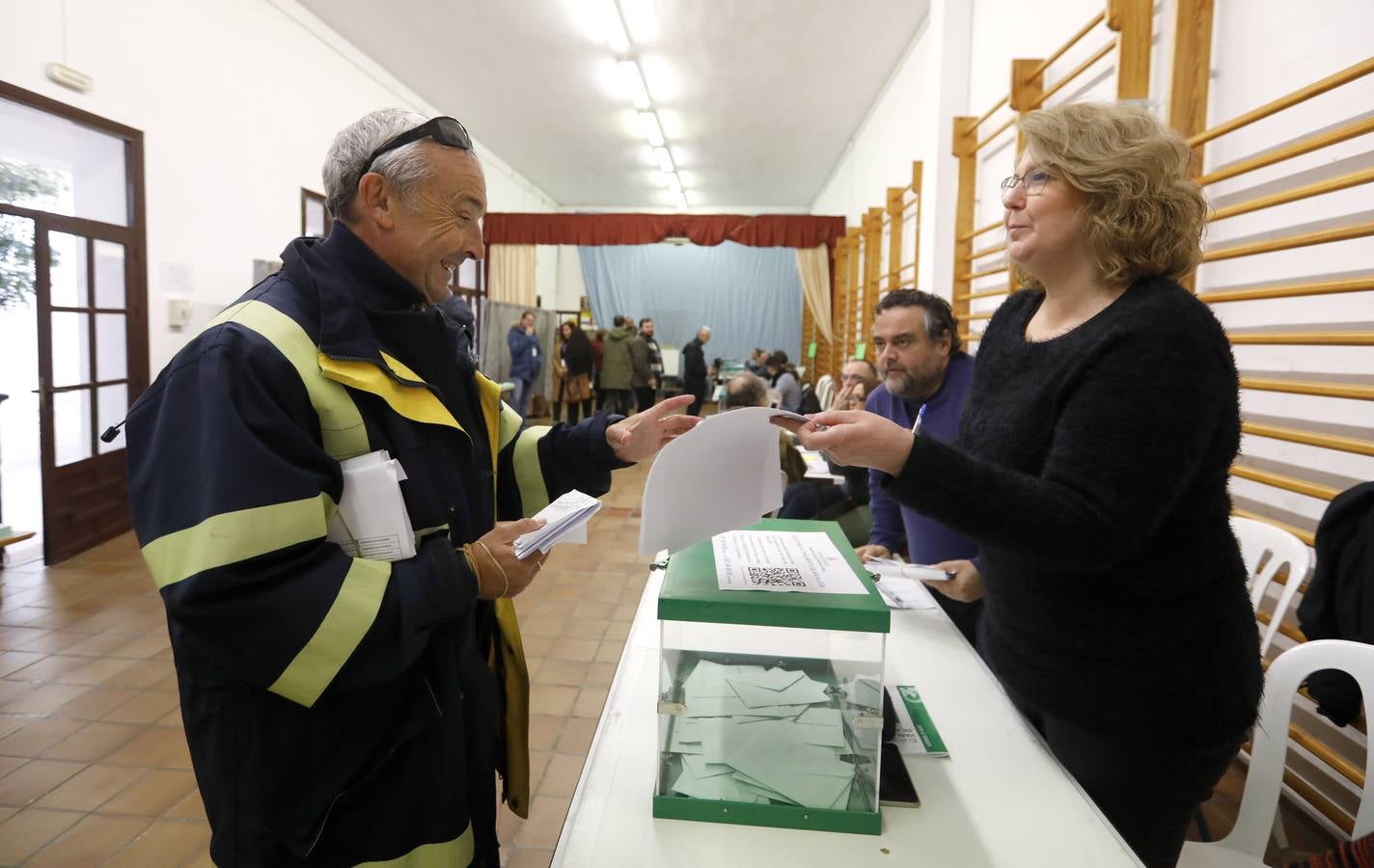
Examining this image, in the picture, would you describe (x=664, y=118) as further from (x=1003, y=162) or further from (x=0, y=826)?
(x=0, y=826)

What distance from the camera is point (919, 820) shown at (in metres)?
0.89

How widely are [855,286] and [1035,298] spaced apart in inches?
289

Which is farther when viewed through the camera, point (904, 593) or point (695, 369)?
point (695, 369)

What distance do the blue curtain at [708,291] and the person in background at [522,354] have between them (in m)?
5.17

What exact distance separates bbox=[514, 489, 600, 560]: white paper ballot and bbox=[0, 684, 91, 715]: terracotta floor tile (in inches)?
101

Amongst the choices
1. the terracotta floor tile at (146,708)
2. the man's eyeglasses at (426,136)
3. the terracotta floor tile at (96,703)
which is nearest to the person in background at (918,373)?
the man's eyeglasses at (426,136)

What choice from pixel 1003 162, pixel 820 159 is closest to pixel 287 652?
pixel 1003 162

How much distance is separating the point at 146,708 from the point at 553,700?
4.51 ft

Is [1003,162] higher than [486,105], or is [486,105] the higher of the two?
[486,105]

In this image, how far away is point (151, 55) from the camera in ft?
15.0

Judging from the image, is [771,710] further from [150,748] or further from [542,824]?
[150,748]

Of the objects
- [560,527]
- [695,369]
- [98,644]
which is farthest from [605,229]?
[560,527]

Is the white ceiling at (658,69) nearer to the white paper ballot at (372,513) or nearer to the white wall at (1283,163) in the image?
the white wall at (1283,163)

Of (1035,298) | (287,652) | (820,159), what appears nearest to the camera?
(287,652)
